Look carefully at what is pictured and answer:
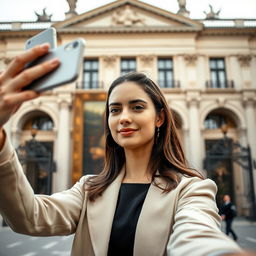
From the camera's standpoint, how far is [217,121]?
20.0 metres

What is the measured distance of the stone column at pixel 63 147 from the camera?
669 inches

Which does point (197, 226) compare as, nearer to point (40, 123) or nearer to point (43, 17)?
point (40, 123)

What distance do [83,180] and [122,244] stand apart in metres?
0.60

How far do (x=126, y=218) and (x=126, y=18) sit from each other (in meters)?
21.2

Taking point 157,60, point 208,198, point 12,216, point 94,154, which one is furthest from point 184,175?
point 157,60

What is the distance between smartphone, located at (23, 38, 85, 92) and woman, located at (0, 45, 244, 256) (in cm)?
3

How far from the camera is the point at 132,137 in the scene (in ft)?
5.50

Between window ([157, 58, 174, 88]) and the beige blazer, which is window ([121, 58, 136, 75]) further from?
the beige blazer

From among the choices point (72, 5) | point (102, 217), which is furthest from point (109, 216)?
point (72, 5)

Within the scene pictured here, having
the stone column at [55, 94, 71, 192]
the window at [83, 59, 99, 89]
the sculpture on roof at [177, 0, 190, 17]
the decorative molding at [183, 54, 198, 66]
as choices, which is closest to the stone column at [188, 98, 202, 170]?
the decorative molding at [183, 54, 198, 66]

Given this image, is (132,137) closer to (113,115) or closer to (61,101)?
(113,115)

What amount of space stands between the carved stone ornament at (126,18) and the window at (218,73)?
22.1ft

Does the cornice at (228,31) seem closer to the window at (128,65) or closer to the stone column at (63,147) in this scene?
the window at (128,65)

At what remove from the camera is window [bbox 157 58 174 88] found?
19.7 meters
